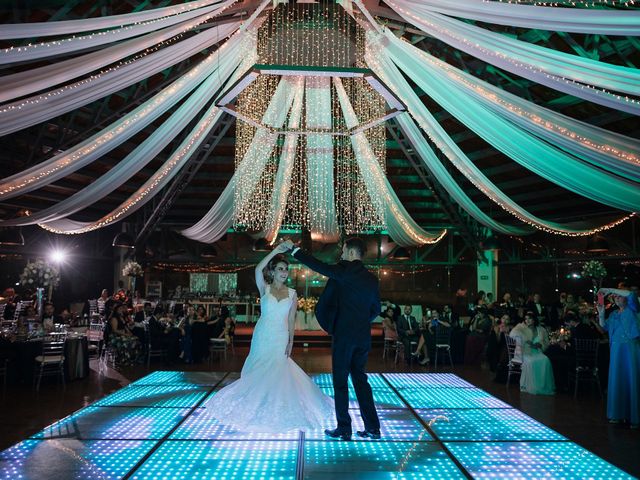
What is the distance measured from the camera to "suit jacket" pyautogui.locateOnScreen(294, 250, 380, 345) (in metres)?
4.02

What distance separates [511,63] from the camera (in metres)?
4.60

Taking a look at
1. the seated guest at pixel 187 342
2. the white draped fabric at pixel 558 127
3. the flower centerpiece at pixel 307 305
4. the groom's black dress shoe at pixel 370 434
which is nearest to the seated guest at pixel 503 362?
the white draped fabric at pixel 558 127

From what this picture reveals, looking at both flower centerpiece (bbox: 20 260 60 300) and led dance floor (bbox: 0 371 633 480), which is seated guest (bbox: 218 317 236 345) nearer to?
flower centerpiece (bbox: 20 260 60 300)

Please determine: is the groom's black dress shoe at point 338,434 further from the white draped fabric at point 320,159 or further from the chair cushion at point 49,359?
the chair cushion at point 49,359

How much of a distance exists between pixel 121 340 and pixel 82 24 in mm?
5740

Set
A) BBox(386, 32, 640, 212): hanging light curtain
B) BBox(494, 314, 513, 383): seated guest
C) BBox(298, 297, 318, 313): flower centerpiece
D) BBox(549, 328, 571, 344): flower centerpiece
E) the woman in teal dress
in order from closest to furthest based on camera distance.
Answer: the woman in teal dress
BBox(386, 32, 640, 212): hanging light curtain
BBox(549, 328, 571, 344): flower centerpiece
BBox(494, 314, 513, 383): seated guest
BBox(298, 297, 318, 313): flower centerpiece

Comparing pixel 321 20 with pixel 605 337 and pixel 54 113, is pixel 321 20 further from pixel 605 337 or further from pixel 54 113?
pixel 605 337

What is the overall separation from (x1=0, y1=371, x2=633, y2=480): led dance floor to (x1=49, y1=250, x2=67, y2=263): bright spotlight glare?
374 inches

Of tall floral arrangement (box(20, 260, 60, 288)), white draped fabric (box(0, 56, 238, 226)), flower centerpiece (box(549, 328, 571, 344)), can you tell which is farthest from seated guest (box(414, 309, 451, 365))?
tall floral arrangement (box(20, 260, 60, 288))

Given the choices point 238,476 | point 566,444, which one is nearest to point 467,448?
point 566,444

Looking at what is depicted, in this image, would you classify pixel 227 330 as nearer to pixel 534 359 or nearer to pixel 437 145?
pixel 437 145

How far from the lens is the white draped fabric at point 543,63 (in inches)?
153

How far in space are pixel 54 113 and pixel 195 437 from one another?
340 centimetres

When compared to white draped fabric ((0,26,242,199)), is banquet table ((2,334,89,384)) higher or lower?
lower
